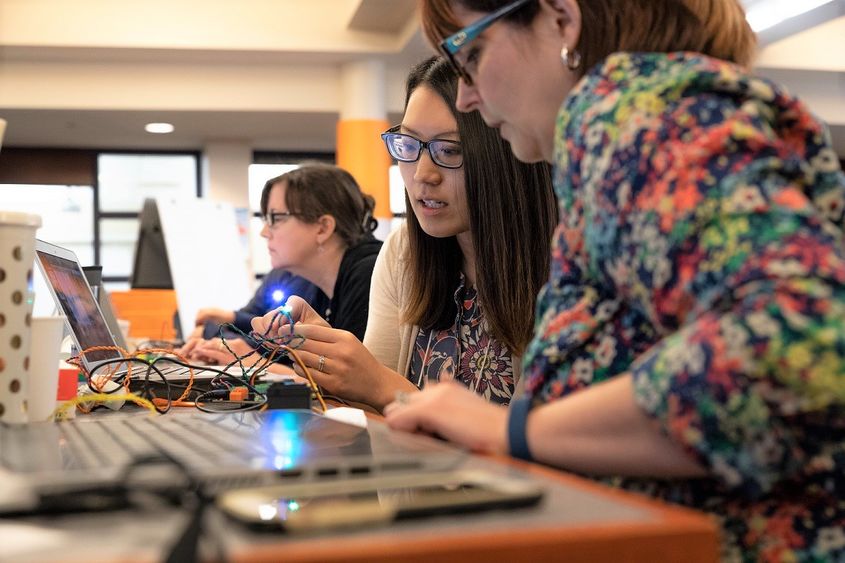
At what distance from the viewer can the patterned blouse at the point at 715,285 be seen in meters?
0.59

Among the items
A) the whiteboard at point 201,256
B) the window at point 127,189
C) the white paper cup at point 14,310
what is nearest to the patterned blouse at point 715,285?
the white paper cup at point 14,310

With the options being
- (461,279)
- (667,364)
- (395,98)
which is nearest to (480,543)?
(667,364)

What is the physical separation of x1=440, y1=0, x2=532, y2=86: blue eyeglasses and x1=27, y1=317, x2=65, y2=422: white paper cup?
0.55 meters

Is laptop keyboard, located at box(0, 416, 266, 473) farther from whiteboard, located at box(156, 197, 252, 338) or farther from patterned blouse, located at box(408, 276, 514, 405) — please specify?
whiteboard, located at box(156, 197, 252, 338)

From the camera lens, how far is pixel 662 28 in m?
0.87

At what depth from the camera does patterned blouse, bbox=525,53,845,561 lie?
0.59 metres

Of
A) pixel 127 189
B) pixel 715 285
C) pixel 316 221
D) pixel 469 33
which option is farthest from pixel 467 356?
pixel 127 189

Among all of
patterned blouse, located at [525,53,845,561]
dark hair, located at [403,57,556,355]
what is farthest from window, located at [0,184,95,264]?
patterned blouse, located at [525,53,845,561]

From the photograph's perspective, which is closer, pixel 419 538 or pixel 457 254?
pixel 419 538

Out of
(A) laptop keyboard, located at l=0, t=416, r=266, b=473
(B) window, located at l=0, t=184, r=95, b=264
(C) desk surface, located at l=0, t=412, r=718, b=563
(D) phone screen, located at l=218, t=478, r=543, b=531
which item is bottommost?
(A) laptop keyboard, located at l=0, t=416, r=266, b=473

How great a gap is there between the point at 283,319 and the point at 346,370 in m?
0.26

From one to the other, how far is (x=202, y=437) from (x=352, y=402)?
2.15 ft

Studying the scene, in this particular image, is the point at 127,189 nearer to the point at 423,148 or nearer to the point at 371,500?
the point at 423,148

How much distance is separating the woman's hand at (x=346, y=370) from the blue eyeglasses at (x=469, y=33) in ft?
1.93
